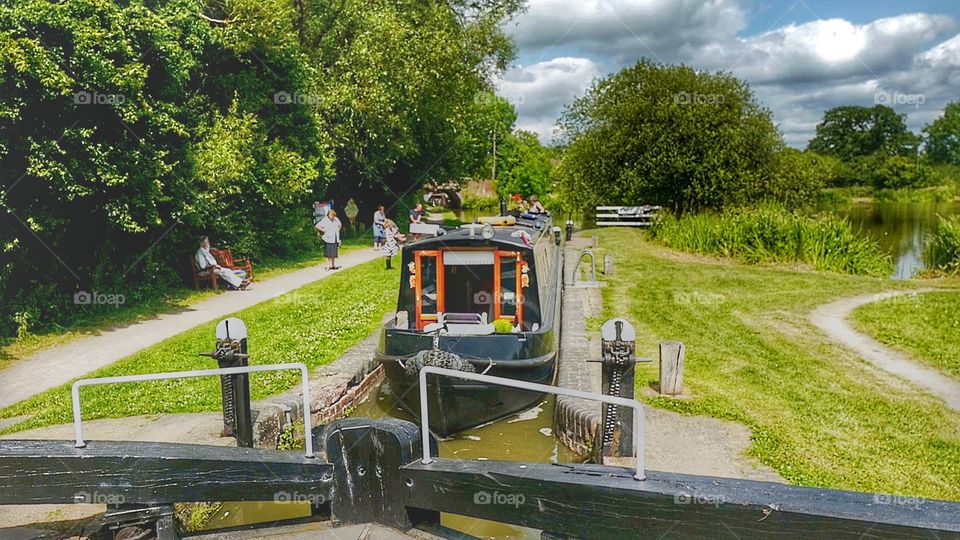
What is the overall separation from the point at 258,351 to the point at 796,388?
655 cm

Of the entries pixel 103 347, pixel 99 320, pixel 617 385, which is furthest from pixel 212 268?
pixel 617 385

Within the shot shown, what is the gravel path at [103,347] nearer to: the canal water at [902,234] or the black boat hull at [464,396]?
the black boat hull at [464,396]

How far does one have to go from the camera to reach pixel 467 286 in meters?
8.50

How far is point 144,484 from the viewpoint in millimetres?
3373

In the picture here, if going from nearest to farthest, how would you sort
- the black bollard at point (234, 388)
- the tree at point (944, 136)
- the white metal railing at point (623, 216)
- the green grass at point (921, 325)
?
the black bollard at point (234, 388)
the green grass at point (921, 325)
the white metal railing at point (623, 216)
the tree at point (944, 136)

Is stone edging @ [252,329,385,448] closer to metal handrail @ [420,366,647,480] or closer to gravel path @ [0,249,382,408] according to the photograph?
gravel path @ [0,249,382,408]

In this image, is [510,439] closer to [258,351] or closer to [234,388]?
[234,388]

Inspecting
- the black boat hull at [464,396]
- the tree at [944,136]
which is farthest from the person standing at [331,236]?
the tree at [944,136]

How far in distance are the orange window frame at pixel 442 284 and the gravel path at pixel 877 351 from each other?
179 inches

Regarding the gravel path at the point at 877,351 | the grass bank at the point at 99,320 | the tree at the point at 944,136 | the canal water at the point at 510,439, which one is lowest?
the canal water at the point at 510,439

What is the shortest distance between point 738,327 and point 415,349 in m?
5.81

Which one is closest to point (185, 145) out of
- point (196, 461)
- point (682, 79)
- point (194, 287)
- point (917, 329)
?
point (194, 287)

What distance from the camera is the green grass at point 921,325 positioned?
9070 mm

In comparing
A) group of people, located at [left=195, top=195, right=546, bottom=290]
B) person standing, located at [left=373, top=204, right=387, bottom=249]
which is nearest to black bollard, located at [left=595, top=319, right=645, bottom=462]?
group of people, located at [left=195, top=195, right=546, bottom=290]
